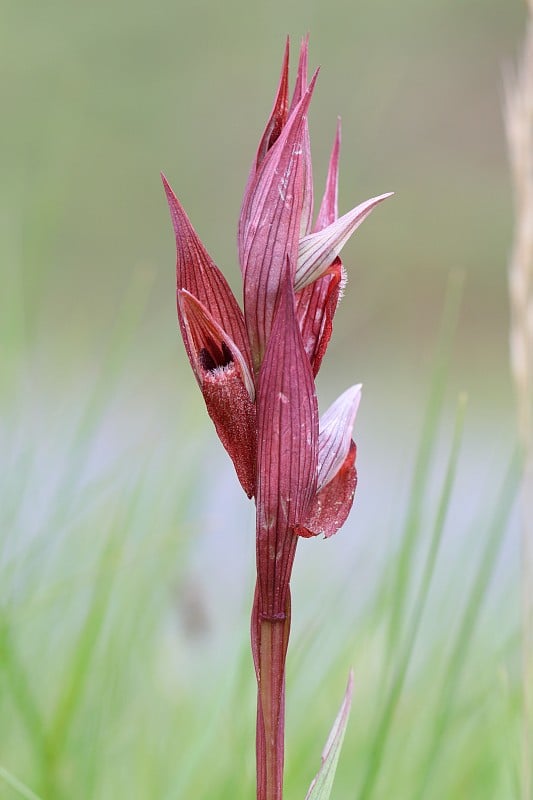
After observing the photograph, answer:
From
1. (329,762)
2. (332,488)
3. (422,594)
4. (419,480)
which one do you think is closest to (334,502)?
(332,488)

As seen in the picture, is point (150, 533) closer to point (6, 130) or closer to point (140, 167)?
point (6, 130)

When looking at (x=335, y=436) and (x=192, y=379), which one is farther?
(x=192, y=379)

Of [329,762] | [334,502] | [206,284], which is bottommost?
[329,762]

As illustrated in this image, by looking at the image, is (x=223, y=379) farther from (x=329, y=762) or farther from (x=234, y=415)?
(x=329, y=762)

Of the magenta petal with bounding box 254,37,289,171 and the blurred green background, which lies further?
the blurred green background

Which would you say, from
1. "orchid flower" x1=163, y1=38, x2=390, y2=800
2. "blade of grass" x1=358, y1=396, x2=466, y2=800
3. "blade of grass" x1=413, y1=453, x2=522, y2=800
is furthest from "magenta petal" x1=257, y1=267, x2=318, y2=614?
"blade of grass" x1=413, y1=453, x2=522, y2=800

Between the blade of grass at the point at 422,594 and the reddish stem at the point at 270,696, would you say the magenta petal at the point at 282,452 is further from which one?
the blade of grass at the point at 422,594

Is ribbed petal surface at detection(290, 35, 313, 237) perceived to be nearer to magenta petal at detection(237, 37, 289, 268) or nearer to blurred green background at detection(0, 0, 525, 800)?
magenta petal at detection(237, 37, 289, 268)

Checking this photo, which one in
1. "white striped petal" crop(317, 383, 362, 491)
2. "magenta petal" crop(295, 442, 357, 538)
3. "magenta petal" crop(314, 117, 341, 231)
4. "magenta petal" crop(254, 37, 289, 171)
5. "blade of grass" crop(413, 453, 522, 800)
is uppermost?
"magenta petal" crop(254, 37, 289, 171)
